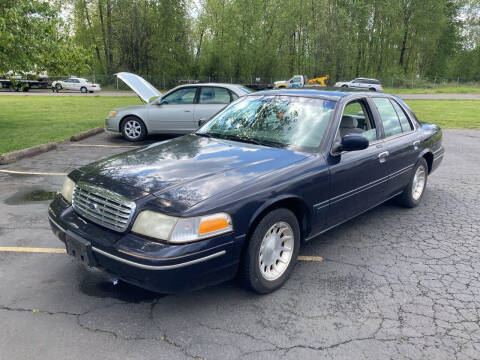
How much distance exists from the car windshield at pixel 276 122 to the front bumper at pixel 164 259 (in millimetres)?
1376

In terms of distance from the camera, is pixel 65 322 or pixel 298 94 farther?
pixel 298 94

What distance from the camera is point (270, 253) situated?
323 cm

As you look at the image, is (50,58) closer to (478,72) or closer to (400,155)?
(400,155)

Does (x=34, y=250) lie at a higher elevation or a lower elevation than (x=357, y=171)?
lower

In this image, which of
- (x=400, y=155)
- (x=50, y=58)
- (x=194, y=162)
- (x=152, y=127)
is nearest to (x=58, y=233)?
(x=194, y=162)

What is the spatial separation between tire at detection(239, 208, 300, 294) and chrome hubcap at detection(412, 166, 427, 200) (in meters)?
2.72

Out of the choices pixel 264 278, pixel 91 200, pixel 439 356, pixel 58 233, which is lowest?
pixel 439 356

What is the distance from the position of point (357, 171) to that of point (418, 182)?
6.71 feet

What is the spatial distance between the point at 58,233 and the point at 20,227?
165cm

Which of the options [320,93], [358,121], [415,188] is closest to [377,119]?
[358,121]

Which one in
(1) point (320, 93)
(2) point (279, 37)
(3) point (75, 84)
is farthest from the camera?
(2) point (279, 37)

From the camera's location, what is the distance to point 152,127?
10.3 m

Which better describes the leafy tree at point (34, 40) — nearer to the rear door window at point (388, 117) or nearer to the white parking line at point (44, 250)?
the white parking line at point (44, 250)

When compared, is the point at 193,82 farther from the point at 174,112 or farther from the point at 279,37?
the point at 174,112
